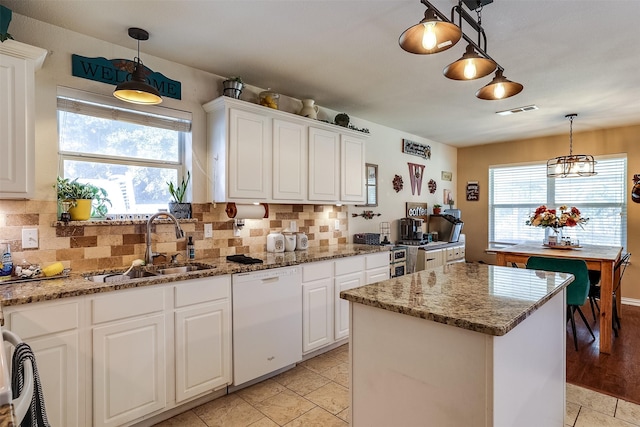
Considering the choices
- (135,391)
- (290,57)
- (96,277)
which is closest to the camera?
(135,391)

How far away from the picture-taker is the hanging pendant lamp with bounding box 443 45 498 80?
179cm

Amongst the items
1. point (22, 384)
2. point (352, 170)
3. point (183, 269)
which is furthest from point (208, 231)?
point (22, 384)

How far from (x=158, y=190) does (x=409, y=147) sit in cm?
378

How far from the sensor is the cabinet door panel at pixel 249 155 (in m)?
2.90

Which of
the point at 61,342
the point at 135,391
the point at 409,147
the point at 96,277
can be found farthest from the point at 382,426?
the point at 409,147

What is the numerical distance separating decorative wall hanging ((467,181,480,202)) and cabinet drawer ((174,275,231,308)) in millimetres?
5288

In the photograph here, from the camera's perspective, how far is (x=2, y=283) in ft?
6.38

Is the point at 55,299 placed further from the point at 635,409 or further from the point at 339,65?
the point at 635,409

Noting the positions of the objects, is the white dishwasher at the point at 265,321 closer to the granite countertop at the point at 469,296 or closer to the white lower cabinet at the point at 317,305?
the white lower cabinet at the point at 317,305

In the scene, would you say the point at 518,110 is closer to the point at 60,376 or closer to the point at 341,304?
the point at 341,304

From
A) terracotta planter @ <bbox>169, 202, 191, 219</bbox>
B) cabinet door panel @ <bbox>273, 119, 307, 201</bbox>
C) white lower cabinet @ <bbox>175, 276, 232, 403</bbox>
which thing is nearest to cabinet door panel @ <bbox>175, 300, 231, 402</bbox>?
white lower cabinet @ <bbox>175, 276, 232, 403</bbox>

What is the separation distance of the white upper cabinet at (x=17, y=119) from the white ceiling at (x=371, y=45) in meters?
0.39

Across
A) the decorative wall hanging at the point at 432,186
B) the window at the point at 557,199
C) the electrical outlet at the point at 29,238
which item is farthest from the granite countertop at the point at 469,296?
the window at the point at 557,199

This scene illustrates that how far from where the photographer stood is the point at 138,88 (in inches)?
82.9
